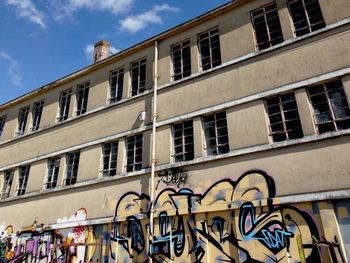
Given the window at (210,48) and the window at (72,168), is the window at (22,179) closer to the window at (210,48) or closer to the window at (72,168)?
the window at (72,168)

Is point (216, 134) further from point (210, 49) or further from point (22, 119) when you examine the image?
point (22, 119)

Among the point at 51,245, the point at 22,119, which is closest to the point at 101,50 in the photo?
the point at 22,119

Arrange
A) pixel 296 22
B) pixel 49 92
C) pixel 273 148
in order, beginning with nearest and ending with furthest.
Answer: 1. pixel 273 148
2. pixel 296 22
3. pixel 49 92

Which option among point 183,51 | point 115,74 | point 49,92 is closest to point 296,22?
point 183,51

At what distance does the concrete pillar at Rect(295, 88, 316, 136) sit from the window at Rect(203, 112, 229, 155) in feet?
7.51

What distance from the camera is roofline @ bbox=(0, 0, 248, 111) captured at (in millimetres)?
11188

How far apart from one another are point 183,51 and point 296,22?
4.19 m

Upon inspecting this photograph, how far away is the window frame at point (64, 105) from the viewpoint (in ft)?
47.8

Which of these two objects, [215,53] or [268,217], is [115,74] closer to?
[215,53]

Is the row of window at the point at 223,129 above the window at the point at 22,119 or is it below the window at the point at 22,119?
below

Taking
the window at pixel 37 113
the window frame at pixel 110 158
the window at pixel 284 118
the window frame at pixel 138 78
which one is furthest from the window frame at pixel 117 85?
the window at pixel 284 118

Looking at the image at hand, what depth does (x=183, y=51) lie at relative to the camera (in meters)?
12.0

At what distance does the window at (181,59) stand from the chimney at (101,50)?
5101mm

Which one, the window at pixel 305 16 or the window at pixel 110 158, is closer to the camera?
the window at pixel 305 16
